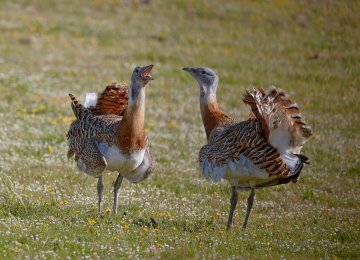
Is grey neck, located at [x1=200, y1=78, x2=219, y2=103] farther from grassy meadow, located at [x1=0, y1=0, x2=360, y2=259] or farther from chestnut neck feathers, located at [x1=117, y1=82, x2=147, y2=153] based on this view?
grassy meadow, located at [x1=0, y1=0, x2=360, y2=259]

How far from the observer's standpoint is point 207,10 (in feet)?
92.9

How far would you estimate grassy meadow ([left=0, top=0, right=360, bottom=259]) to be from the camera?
8.39 meters

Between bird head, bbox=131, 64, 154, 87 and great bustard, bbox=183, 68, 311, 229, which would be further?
bird head, bbox=131, 64, 154, 87

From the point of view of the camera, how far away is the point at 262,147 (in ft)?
29.2

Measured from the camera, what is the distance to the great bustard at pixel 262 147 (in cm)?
883

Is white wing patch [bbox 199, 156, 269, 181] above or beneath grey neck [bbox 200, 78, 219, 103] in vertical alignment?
beneath

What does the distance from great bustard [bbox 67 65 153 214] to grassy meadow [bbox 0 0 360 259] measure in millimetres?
638

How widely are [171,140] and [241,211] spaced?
13.7 feet

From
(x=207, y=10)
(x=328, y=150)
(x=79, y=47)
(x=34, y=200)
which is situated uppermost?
(x=207, y=10)

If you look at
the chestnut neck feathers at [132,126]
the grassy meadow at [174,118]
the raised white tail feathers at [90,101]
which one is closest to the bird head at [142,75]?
the chestnut neck feathers at [132,126]

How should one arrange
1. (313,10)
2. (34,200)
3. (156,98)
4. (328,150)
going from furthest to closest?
(313,10), (156,98), (328,150), (34,200)

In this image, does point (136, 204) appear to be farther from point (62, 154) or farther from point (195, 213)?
point (62, 154)

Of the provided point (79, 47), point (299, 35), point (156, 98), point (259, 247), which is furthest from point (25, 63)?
point (259, 247)

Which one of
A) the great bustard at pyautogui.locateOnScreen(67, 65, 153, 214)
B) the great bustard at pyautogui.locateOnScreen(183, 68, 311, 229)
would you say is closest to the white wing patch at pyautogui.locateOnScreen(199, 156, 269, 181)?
the great bustard at pyautogui.locateOnScreen(183, 68, 311, 229)
